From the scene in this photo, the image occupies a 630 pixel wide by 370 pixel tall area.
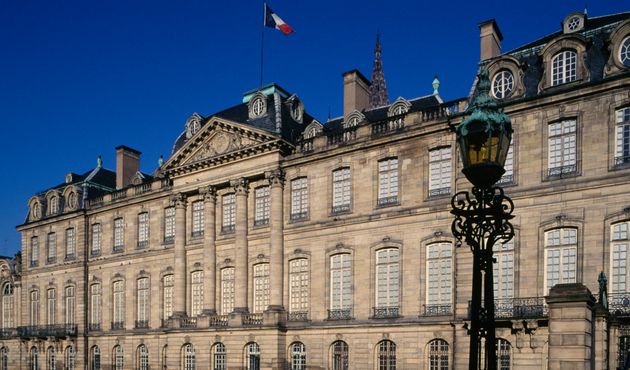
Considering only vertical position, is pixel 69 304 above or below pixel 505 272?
below

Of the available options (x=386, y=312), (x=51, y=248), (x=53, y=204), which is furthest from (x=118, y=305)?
(x=386, y=312)

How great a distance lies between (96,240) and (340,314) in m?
19.9

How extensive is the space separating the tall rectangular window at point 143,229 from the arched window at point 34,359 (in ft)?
44.5

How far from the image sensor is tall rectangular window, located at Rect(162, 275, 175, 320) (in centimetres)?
3406

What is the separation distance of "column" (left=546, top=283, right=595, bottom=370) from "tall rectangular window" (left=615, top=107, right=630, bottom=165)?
36.0 ft

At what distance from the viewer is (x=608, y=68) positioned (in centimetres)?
2058

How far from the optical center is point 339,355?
2647 centimetres

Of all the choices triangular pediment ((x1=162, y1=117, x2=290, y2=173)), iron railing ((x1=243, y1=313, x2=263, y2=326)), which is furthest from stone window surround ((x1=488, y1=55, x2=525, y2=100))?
iron railing ((x1=243, y1=313, x2=263, y2=326))

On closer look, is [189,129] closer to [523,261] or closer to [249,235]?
[249,235]

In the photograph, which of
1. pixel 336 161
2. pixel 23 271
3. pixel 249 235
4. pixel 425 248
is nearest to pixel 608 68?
pixel 425 248

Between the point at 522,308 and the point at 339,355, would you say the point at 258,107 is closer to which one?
the point at 339,355

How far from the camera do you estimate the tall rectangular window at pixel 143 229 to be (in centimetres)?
3591

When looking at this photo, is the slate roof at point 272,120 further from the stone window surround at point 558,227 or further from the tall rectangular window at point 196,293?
the stone window surround at point 558,227

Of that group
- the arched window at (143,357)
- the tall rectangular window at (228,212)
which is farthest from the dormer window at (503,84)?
the arched window at (143,357)
